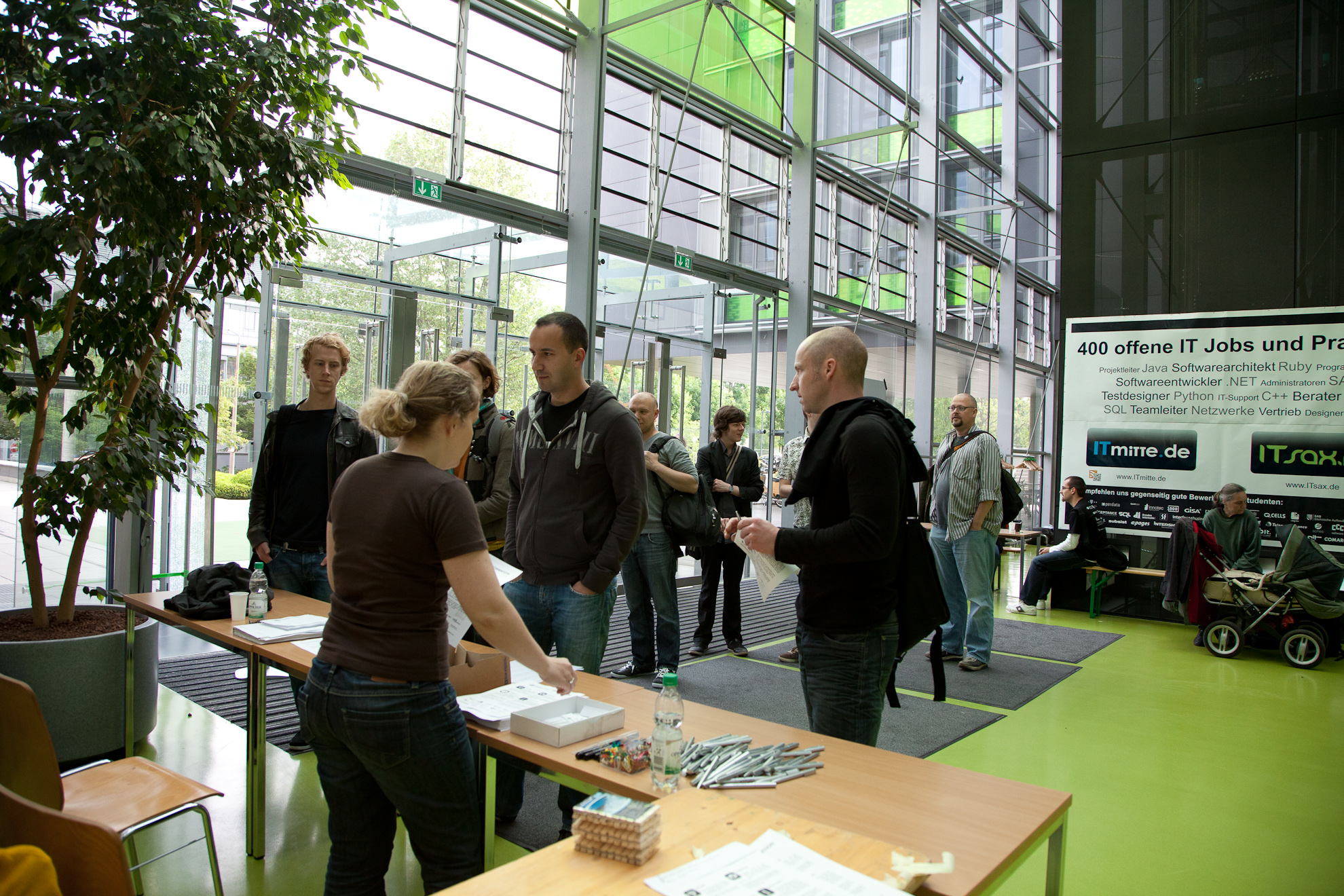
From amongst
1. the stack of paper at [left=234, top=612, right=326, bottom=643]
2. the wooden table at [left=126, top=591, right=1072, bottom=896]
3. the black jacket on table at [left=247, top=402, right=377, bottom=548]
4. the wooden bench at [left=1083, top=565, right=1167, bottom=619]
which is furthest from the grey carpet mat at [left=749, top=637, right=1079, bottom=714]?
the stack of paper at [left=234, top=612, right=326, bottom=643]

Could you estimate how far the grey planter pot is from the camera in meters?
3.16

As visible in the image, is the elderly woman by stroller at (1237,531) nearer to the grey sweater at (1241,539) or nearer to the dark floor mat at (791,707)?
the grey sweater at (1241,539)

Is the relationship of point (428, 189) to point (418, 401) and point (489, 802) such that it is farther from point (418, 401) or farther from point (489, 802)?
point (489, 802)

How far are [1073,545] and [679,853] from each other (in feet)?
22.2

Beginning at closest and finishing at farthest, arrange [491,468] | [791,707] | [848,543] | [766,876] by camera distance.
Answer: [766,876] → [848,543] → [491,468] → [791,707]

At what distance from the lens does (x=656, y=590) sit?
185 inches

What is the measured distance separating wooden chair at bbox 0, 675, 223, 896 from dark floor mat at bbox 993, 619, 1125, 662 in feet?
17.6

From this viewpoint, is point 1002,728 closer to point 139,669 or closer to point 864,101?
point 139,669

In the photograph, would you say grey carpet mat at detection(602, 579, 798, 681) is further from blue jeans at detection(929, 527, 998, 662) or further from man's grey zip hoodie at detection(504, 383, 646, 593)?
man's grey zip hoodie at detection(504, 383, 646, 593)

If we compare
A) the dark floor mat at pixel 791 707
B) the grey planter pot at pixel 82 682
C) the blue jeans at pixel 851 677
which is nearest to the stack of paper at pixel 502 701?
the blue jeans at pixel 851 677

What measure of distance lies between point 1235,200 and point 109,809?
512cm

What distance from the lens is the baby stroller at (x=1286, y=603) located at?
5.70 m

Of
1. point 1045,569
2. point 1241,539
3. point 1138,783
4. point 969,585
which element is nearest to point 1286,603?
point 1241,539

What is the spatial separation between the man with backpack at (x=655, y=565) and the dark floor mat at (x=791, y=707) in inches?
10.0
